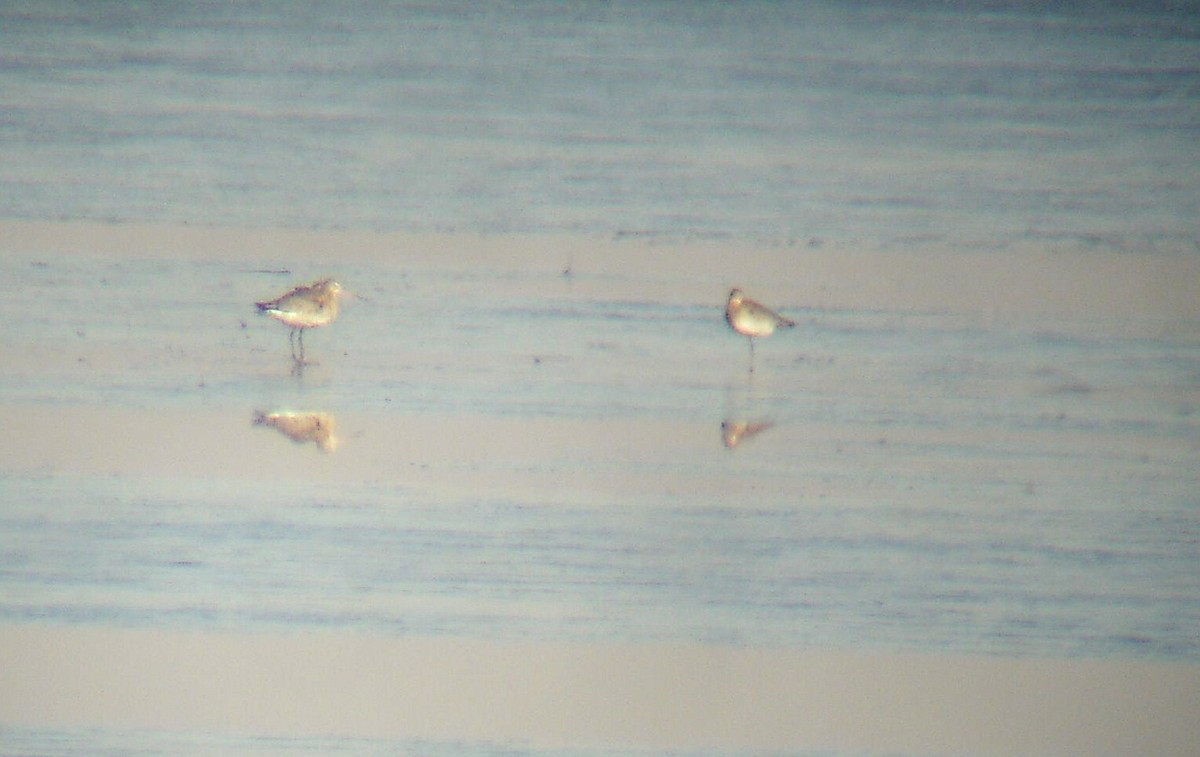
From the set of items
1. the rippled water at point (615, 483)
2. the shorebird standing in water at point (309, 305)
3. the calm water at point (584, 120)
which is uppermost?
the calm water at point (584, 120)

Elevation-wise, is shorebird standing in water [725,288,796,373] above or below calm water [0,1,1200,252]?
below

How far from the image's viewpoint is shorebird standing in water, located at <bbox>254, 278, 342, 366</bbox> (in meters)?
1.07

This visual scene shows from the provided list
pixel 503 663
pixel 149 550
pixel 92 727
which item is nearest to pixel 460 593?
pixel 503 663

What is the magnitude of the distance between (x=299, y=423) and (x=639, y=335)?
489 millimetres

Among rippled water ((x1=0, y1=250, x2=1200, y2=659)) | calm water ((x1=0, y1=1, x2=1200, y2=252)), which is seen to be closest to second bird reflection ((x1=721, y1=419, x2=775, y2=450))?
rippled water ((x1=0, y1=250, x2=1200, y2=659))

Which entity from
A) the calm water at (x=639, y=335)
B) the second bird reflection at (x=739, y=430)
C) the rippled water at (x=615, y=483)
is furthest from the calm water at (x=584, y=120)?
the second bird reflection at (x=739, y=430)

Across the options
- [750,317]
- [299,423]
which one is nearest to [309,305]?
[299,423]

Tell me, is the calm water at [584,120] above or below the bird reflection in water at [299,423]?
above

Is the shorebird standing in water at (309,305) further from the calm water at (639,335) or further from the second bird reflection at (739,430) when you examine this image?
the second bird reflection at (739,430)

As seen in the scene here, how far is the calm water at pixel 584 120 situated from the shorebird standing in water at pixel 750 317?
0.32ft

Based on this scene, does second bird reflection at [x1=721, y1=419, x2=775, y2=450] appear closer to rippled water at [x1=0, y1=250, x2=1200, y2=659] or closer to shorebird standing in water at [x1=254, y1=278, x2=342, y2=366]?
rippled water at [x1=0, y1=250, x2=1200, y2=659]

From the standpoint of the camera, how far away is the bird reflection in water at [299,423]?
3.56 ft

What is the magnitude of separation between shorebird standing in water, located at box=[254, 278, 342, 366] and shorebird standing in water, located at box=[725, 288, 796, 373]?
54cm

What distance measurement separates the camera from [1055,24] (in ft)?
3.54
